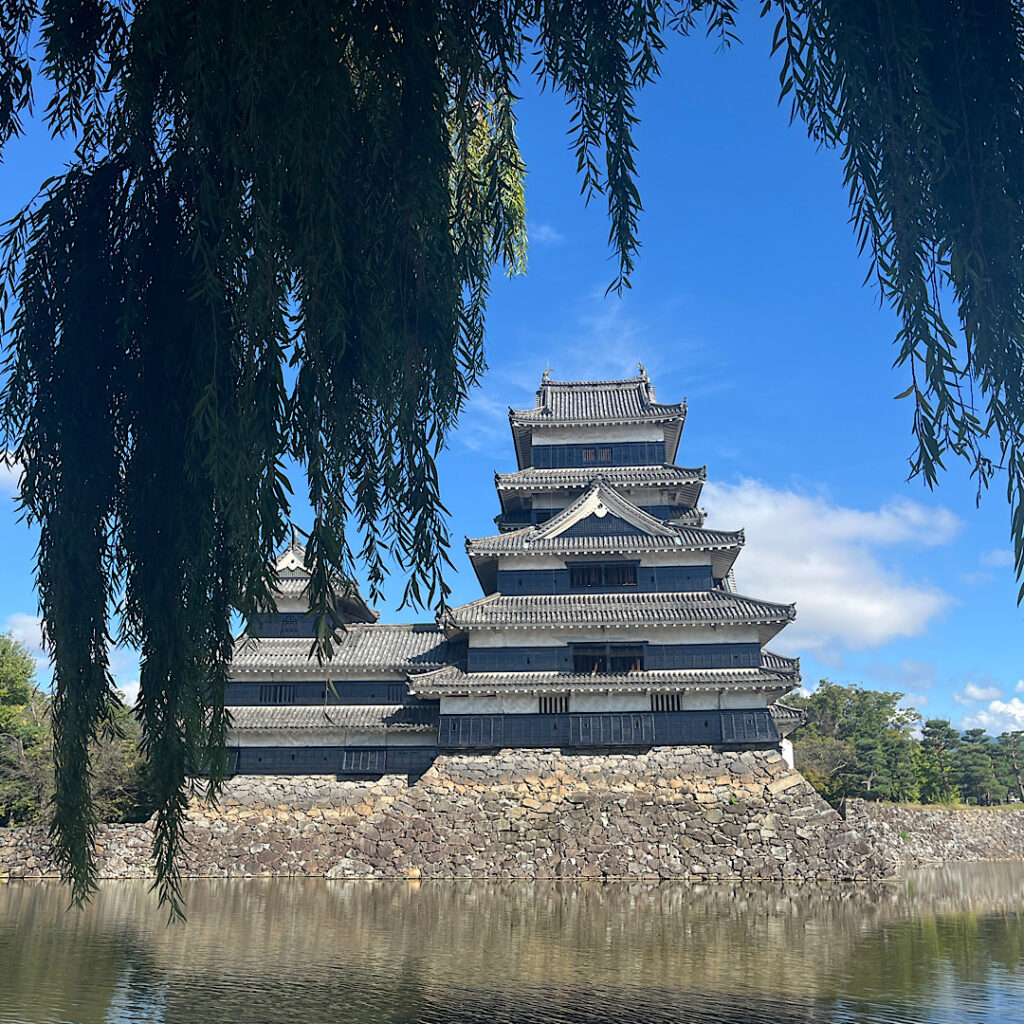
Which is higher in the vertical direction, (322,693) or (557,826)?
(322,693)

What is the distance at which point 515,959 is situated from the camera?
11469mm

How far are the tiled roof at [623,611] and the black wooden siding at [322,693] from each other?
3.55 m

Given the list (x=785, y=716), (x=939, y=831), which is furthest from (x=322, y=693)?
(x=939, y=831)

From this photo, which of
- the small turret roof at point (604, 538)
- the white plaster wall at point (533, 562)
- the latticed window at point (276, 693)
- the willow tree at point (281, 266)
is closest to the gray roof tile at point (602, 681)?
the white plaster wall at point (533, 562)

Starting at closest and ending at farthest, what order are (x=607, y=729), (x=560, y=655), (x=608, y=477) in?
(x=607, y=729), (x=560, y=655), (x=608, y=477)

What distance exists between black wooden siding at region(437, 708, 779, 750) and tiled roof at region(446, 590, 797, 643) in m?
2.46

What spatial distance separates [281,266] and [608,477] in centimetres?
2580

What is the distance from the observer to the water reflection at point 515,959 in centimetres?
890

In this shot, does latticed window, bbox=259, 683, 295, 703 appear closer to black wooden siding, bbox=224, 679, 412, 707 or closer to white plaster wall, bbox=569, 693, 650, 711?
black wooden siding, bbox=224, 679, 412, 707

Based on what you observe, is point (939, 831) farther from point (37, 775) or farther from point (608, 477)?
point (37, 775)

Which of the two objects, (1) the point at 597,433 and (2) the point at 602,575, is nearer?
(2) the point at 602,575

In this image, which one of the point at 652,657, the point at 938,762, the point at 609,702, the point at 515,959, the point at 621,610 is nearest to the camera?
the point at 515,959

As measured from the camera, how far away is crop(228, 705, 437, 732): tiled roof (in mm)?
25578

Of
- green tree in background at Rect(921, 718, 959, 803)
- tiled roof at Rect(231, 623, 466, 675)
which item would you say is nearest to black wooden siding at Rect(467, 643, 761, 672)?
tiled roof at Rect(231, 623, 466, 675)
